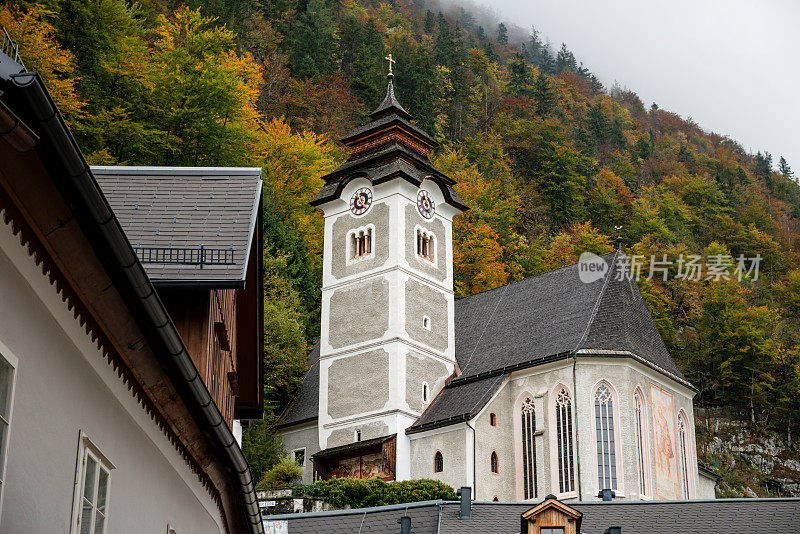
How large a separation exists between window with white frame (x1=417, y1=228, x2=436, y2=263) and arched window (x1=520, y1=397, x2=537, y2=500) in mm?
6806

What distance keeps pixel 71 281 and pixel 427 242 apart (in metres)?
38.7

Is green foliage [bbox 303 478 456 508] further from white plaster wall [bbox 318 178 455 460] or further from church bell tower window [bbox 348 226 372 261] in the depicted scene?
church bell tower window [bbox 348 226 372 261]

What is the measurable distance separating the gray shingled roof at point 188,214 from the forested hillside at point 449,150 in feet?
76.8

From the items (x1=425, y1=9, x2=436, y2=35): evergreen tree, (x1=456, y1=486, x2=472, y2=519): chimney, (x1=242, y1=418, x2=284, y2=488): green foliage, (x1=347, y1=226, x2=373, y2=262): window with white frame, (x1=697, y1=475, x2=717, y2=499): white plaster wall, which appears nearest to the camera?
(x1=456, y1=486, x2=472, y2=519): chimney

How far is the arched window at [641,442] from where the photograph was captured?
126 ft

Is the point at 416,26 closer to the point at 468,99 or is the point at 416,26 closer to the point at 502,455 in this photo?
the point at 468,99

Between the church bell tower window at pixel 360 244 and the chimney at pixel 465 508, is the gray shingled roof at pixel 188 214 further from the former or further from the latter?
the church bell tower window at pixel 360 244

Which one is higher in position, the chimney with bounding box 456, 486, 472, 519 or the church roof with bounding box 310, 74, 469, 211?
the church roof with bounding box 310, 74, 469, 211

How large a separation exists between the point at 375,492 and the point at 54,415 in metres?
30.9

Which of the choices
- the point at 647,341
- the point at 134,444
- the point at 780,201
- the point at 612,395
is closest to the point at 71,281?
the point at 134,444

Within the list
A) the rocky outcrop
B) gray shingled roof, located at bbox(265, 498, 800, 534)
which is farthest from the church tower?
the rocky outcrop

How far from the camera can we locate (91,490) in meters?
7.03

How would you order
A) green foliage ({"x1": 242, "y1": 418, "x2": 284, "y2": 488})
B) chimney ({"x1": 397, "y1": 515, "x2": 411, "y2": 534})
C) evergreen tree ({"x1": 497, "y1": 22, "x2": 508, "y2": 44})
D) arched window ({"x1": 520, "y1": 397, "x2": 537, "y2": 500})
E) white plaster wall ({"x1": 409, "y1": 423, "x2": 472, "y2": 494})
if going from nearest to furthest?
chimney ({"x1": 397, "y1": 515, "x2": 411, "y2": 534}) → white plaster wall ({"x1": 409, "y1": 423, "x2": 472, "y2": 494}) → arched window ({"x1": 520, "y1": 397, "x2": 537, "y2": 500}) → green foliage ({"x1": 242, "y1": 418, "x2": 284, "y2": 488}) → evergreen tree ({"x1": 497, "y1": 22, "x2": 508, "y2": 44})

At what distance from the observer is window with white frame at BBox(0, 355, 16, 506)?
5344 millimetres
